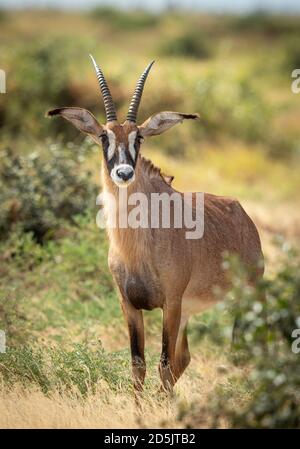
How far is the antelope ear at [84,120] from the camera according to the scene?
320 inches

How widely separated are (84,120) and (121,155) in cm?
71

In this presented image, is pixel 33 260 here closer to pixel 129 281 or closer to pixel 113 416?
pixel 129 281

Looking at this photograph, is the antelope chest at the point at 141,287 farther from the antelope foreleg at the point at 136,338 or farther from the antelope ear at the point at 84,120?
the antelope ear at the point at 84,120

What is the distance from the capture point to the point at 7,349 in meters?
8.49

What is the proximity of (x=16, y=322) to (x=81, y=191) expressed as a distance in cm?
363

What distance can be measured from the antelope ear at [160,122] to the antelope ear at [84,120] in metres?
0.38

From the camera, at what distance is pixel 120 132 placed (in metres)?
7.86

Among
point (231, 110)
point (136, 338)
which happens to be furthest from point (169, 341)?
point (231, 110)

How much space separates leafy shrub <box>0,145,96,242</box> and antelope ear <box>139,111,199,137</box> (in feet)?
13.1

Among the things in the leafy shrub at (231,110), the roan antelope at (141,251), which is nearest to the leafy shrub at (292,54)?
the leafy shrub at (231,110)

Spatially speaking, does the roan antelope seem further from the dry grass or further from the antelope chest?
the dry grass

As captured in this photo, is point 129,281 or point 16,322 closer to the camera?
point 129,281

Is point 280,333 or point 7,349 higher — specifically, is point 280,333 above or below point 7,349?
above

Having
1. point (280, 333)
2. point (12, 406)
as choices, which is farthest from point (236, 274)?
point (12, 406)
